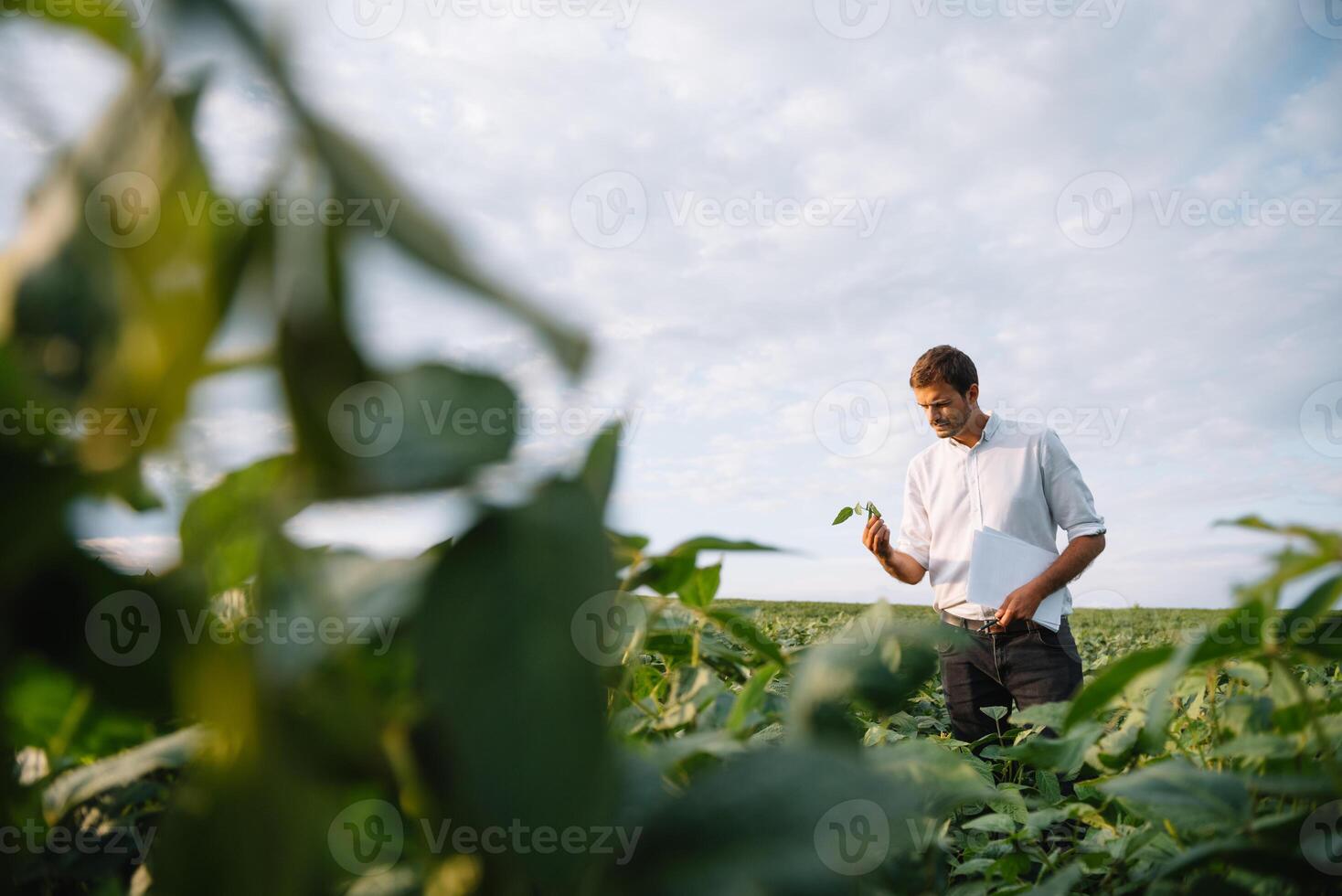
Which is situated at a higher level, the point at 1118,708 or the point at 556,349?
the point at 556,349

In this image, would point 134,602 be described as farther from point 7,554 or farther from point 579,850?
point 579,850

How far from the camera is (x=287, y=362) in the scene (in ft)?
0.59

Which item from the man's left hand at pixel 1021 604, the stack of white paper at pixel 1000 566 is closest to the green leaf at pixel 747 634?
the man's left hand at pixel 1021 604

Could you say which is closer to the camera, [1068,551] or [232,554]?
[232,554]

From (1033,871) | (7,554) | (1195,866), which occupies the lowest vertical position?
(1033,871)

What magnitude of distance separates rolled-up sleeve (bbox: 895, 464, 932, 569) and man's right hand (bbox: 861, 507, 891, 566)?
0.35m

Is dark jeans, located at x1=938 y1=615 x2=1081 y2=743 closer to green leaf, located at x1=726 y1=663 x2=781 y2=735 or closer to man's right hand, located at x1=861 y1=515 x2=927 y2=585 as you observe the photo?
man's right hand, located at x1=861 y1=515 x2=927 y2=585

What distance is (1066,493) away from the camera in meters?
3.31

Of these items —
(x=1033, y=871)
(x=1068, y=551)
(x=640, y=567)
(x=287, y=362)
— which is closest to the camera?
(x=287, y=362)

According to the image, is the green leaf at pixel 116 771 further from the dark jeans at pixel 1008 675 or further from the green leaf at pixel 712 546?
the dark jeans at pixel 1008 675

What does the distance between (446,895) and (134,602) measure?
120mm

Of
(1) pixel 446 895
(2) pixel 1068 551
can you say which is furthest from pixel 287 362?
(2) pixel 1068 551

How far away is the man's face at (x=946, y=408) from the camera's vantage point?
144 inches

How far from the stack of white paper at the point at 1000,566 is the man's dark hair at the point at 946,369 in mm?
736
